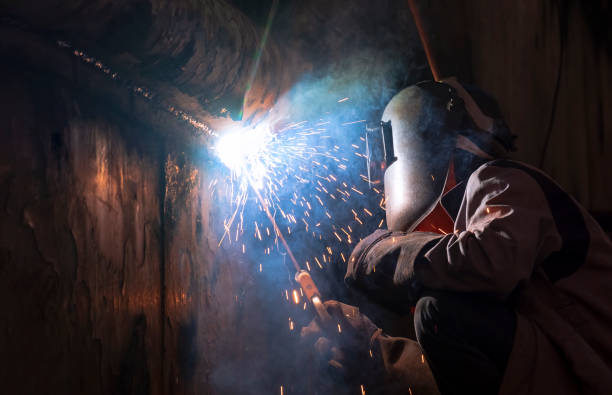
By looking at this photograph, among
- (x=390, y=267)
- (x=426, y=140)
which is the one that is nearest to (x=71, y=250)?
(x=390, y=267)

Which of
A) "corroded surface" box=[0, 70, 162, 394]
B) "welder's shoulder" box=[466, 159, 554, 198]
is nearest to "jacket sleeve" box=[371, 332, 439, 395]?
"welder's shoulder" box=[466, 159, 554, 198]

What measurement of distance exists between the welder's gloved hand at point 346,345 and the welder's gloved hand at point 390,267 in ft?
1.09

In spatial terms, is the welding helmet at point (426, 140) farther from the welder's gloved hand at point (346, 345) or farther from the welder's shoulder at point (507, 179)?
the welder's gloved hand at point (346, 345)

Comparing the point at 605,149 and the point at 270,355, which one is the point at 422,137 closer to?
the point at 270,355

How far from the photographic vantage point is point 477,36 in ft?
10.5

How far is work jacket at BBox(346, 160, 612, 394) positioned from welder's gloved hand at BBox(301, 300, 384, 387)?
61cm

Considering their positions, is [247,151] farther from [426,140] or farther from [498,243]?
[498,243]

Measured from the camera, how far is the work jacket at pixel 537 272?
144cm

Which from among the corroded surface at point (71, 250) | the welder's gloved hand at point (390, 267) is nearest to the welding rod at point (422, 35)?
the welder's gloved hand at point (390, 267)

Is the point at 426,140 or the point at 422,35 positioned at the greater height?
the point at 422,35

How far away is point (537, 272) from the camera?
1.57 meters

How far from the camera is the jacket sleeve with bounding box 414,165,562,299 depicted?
146cm

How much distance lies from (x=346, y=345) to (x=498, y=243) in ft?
3.24

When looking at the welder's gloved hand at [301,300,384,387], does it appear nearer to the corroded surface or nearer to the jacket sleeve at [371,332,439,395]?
the jacket sleeve at [371,332,439,395]
